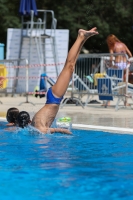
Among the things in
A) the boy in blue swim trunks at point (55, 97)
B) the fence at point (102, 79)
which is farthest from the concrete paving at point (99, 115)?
the boy in blue swim trunks at point (55, 97)

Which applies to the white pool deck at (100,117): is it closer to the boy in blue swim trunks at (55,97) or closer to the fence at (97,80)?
the fence at (97,80)

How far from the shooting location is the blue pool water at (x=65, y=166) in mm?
4926

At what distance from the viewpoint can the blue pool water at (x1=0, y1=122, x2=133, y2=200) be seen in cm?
493

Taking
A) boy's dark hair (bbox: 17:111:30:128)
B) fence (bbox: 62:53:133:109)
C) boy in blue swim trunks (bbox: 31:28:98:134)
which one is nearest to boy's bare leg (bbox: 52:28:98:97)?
boy in blue swim trunks (bbox: 31:28:98:134)

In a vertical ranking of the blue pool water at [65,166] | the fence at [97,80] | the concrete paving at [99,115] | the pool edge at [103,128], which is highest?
the fence at [97,80]

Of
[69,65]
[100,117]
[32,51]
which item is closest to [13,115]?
[69,65]

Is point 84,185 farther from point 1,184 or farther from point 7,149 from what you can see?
point 7,149

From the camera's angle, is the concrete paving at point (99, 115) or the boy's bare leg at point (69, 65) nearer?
the boy's bare leg at point (69, 65)

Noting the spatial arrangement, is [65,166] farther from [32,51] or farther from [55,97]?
[32,51]

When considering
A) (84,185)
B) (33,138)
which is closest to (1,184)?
(84,185)

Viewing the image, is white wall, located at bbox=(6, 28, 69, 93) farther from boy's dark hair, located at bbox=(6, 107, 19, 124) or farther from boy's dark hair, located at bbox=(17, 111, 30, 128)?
boy's dark hair, located at bbox=(17, 111, 30, 128)

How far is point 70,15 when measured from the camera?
3050 cm

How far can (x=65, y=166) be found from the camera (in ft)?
20.1

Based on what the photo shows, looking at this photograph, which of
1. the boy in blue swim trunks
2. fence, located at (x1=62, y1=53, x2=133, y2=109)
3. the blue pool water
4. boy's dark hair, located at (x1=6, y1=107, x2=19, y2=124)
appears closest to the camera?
the blue pool water
